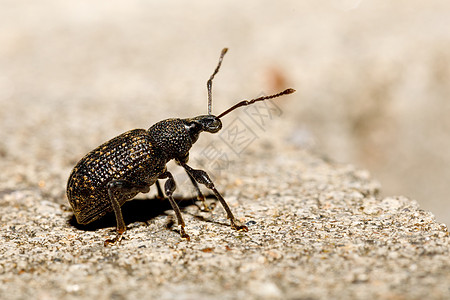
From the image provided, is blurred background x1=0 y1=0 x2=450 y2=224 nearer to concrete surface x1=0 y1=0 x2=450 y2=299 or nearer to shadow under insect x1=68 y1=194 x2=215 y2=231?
concrete surface x1=0 y1=0 x2=450 y2=299

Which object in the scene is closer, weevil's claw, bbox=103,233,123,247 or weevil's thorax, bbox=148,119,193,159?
weevil's claw, bbox=103,233,123,247

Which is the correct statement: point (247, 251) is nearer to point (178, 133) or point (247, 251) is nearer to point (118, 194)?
point (118, 194)

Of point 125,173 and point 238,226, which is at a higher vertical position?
point 125,173

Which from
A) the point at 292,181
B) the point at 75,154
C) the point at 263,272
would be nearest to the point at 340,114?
the point at 292,181

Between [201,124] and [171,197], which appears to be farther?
[201,124]

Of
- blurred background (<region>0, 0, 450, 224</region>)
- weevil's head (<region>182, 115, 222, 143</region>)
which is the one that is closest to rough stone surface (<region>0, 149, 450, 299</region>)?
weevil's head (<region>182, 115, 222, 143</region>)

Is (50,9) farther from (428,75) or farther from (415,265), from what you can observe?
(415,265)

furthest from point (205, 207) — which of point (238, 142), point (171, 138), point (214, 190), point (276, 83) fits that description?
point (276, 83)

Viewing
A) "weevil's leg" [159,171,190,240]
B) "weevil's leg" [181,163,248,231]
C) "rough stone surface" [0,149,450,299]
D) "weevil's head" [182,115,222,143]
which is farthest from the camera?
"weevil's head" [182,115,222,143]
